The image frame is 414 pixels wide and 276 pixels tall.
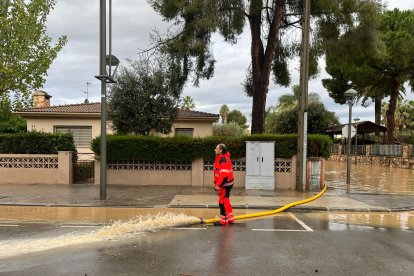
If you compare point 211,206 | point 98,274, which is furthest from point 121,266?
point 211,206

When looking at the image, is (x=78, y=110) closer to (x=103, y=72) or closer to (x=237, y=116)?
(x=103, y=72)

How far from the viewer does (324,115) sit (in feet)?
140

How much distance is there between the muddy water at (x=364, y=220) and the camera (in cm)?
902

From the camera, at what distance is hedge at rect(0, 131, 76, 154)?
16328mm

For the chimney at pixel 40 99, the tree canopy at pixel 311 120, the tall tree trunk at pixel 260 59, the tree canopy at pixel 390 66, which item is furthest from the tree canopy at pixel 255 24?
the chimney at pixel 40 99

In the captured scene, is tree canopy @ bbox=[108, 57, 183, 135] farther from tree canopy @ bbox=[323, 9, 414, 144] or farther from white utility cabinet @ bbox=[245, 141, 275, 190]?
tree canopy @ bbox=[323, 9, 414, 144]

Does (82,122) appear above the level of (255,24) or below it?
below

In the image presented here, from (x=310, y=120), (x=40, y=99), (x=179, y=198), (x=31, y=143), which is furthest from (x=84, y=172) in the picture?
(x=310, y=120)

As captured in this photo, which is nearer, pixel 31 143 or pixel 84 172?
pixel 31 143

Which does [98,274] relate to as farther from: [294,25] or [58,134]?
[294,25]

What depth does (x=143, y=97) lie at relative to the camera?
1870cm

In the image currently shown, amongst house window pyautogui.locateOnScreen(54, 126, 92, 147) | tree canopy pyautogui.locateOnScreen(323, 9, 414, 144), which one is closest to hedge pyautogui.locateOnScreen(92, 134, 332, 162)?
house window pyautogui.locateOnScreen(54, 126, 92, 147)

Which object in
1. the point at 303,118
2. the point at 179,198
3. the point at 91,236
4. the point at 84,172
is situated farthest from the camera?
the point at 84,172

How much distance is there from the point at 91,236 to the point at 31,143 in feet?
34.3
